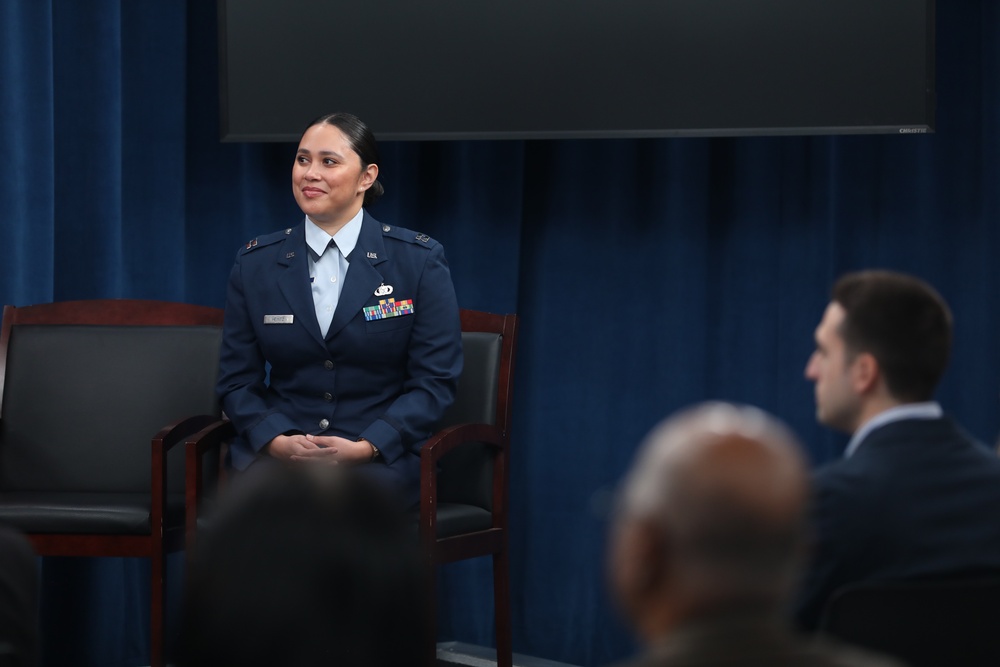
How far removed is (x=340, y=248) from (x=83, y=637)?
153cm

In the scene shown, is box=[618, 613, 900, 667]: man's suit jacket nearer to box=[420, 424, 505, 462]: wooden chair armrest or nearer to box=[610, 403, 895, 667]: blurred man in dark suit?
box=[610, 403, 895, 667]: blurred man in dark suit

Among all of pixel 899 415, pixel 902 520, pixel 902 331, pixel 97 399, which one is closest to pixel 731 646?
pixel 902 520

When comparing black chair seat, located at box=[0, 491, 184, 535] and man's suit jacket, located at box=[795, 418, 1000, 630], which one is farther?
black chair seat, located at box=[0, 491, 184, 535]

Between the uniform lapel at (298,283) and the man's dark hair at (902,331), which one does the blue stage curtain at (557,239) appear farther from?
the man's dark hair at (902,331)

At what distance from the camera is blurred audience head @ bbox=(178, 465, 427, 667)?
2.77 feet

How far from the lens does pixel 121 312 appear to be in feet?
12.0

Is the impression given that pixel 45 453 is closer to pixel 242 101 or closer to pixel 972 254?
pixel 242 101

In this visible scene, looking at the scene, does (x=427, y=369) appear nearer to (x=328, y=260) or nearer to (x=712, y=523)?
(x=328, y=260)

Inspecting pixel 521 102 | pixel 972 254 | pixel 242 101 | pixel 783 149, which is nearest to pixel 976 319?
pixel 972 254

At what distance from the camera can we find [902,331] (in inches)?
71.2

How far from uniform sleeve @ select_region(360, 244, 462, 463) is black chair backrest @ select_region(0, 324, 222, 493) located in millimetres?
573

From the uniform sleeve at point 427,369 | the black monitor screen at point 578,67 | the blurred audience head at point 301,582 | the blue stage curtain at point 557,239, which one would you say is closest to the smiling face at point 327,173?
the uniform sleeve at point 427,369

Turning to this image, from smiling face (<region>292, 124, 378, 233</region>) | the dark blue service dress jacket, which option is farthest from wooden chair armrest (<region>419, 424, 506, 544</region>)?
smiling face (<region>292, 124, 378, 233</region>)

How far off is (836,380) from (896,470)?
0.97 ft
